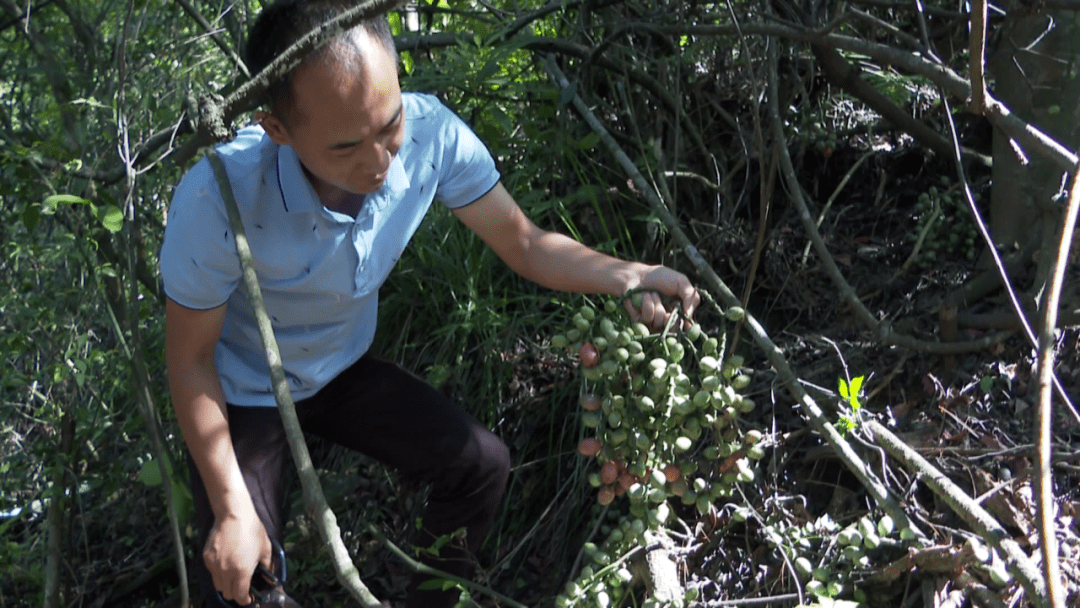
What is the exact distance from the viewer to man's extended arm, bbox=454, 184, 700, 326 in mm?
1918

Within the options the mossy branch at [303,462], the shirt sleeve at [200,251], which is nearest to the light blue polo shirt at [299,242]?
the shirt sleeve at [200,251]

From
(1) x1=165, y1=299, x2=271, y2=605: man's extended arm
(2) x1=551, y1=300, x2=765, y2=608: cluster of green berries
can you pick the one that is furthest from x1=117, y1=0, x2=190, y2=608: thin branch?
(2) x1=551, y1=300, x2=765, y2=608: cluster of green berries

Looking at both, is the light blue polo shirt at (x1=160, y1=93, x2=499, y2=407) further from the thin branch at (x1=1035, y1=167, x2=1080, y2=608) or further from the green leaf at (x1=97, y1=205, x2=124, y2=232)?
the thin branch at (x1=1035, y1=167, x2=1080, y2=608)

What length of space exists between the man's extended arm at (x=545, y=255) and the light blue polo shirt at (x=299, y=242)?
0.05 metres

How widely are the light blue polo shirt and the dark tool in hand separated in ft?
1.15

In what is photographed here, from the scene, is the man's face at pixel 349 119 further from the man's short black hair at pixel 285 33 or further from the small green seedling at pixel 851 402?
the small green seedling at pixel 851 402

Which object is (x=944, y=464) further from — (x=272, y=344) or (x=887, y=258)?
(x=272, y=344)

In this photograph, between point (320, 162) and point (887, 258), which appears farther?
point (887, 258)

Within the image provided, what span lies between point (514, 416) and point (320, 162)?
1180mm

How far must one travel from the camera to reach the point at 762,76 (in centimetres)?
268

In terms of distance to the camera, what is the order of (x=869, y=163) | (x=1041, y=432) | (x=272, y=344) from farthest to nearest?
(x=869, y=163), (x=272, y=344), (x=1041, y=432)

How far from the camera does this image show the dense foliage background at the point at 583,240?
2.16 meters

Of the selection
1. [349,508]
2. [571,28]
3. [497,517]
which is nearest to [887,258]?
[571,28]

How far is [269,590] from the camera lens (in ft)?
6.00
